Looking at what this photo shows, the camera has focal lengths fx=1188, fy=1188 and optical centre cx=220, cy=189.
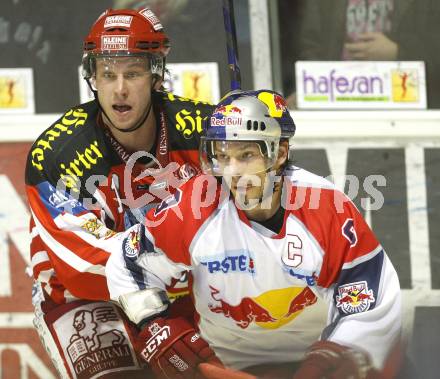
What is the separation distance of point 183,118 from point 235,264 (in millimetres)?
890

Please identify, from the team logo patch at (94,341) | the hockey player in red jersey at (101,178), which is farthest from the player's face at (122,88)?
the team logo patch at (94,341)

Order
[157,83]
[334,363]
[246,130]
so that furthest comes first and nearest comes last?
[157,83], [246,130], [334,363]

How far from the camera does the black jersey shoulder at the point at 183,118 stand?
172 inches

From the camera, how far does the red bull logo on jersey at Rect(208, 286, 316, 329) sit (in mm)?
3748

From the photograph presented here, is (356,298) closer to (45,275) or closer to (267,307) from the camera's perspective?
(267,307)

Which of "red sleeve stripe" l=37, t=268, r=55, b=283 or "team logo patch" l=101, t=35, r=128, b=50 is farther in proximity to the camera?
"red sleeve stripe" l=37, t=268, r=55, b=283

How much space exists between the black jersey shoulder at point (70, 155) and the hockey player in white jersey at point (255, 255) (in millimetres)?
484

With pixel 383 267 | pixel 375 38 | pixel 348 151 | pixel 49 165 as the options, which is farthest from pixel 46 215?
pixel 375 38

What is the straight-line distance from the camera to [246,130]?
11.8 ft

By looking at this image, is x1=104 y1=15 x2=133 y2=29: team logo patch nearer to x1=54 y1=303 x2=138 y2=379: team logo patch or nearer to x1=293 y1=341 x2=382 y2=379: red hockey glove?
x1=54 y1=303 x2=138 y2=379: team logo patch

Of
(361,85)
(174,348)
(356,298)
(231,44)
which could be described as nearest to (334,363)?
(356,298)

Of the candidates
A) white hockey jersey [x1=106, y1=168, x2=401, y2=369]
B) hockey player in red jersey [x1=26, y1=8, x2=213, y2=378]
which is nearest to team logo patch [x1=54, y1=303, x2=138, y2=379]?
hockey player in red jersey [x1=26, y1=8, x2=213, y2=378]

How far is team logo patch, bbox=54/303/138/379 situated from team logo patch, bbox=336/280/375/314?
101cm

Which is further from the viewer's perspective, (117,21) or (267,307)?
(117,21)
